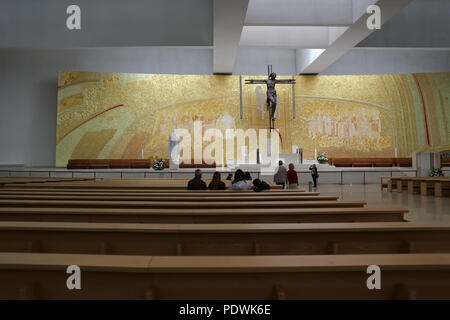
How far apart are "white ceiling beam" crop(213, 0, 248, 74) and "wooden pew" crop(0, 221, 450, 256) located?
854 cm

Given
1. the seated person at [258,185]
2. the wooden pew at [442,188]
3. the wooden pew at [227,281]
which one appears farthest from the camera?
the wooden pew at [442,188]

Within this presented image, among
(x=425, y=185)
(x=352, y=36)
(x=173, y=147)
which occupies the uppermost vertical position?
(x=352, y=36)

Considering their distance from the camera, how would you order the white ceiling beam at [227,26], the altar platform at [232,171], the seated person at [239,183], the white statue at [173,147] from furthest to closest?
the white statue at [173,147]
the altar platform at [232,171]
the white ceiling beam at [227,26]
the seated person at [239,183]

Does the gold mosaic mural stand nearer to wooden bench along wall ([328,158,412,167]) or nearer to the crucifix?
wooden bench along wall ([328,158,412,167])

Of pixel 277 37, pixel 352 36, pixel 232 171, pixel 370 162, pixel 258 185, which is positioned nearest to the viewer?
pixel 258 185

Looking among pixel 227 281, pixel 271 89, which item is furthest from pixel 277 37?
pixel 227 281

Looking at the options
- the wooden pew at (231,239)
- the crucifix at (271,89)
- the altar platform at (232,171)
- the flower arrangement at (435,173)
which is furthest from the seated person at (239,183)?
the crucifix at (271,89)

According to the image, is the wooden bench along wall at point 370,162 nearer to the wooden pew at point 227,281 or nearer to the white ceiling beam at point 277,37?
the white ceiling beam at point 277,37

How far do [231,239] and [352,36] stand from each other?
497 inches

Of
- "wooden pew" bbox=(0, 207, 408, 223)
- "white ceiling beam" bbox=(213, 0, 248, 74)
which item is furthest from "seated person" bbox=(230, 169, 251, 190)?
"white ceiling beam" bbox=(213, 0, 248, 74)

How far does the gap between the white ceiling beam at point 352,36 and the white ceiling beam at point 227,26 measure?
3677mm

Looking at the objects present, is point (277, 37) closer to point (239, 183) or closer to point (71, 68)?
point (71, 68)

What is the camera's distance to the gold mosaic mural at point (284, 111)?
18.6 meters

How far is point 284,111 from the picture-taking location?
1956 cm
